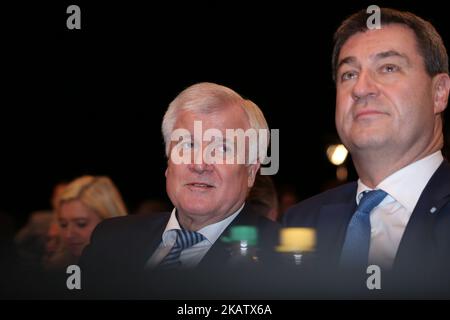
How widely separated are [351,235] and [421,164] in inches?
9.6

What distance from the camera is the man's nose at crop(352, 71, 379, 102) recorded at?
216 centimetres

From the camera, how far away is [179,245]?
231 cm

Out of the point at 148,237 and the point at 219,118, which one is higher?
the point at 219,118

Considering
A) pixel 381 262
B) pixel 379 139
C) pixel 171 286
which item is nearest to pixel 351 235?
A: pixel 381 262

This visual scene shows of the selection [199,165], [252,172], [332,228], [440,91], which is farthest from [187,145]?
[440,91]

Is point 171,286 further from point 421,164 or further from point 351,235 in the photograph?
point 421,164

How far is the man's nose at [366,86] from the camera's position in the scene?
2162mm

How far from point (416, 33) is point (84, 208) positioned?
998 mm

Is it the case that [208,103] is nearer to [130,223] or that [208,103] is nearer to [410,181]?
[130,223]

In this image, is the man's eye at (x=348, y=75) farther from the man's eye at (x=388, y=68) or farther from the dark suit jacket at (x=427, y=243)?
the dark suit jacket at (x=427, y=243)

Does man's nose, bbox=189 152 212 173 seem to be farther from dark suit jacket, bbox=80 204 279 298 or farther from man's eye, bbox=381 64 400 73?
man's eye, bbox=381 64 400 73

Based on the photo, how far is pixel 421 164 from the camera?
7.16 feet

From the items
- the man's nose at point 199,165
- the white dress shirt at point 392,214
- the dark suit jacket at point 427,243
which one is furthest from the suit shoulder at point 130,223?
the white dress shirt at point 392,214

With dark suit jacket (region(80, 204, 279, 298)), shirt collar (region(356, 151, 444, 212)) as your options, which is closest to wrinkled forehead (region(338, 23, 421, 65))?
shirt collar (region(356, 151, 444, 212))
